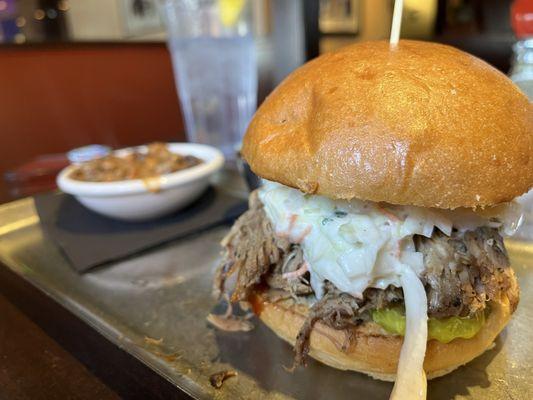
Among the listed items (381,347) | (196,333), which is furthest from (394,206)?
(196,333)

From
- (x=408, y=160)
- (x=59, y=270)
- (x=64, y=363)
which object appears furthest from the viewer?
(x=59, y=270)

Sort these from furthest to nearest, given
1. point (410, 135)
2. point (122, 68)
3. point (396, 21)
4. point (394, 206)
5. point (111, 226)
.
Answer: point (122, 68) < point (111, 226) < point (396, 21) < point (394, 206) < point (410, 135)

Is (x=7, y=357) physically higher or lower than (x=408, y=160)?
lower

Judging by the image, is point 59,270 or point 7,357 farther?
point 59,270

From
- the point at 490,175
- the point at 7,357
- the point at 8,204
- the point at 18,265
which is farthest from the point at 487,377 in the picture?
the point at 8,204

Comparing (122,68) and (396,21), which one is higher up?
(396,21)

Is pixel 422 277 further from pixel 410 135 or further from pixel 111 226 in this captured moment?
pixel 111 226

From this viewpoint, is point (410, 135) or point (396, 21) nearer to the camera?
point (410, 135)

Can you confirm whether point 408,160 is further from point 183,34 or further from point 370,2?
point 370,2
